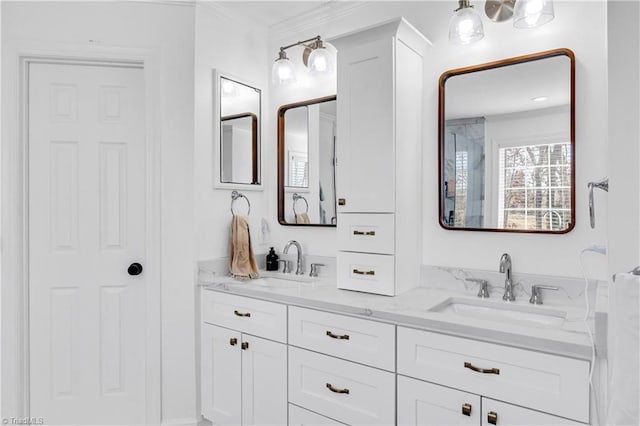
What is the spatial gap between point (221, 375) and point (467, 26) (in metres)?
2.17

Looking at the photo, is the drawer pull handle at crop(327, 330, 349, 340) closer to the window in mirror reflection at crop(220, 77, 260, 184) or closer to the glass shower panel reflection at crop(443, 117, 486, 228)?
the glass shower panel reflection at crop(443, 117, 486, 228)

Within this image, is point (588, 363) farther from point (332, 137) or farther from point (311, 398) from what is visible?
point (332, 137)

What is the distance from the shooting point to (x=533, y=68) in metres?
1.79

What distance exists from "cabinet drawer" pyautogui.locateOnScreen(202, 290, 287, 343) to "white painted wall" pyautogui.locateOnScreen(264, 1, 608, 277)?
0.65 metres

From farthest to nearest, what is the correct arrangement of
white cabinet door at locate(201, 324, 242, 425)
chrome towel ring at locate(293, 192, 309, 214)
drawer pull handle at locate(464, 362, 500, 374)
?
chrome towel ring at locate(293, 192, 309, 214) → white cabinet door at locate(201, 324, 242, 425) → drawer pull handle at locate(464, 362, 500, 374)

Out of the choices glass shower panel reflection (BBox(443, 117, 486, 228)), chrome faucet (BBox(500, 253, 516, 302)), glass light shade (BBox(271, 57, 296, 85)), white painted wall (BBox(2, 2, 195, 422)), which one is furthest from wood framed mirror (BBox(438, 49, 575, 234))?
white painted wall (BBox(2, 2, 195, 422))

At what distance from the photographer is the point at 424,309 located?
65.3 inches

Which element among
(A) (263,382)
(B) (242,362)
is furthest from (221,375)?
(A) (263,382)

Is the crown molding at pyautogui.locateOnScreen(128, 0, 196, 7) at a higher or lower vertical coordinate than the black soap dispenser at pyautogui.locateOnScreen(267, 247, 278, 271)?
higher

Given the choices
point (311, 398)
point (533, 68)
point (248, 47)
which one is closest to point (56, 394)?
point (311, 398)

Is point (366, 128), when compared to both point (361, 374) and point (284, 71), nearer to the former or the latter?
point (284, 71)

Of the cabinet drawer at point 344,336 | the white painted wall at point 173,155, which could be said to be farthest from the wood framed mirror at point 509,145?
the white painted wall at point 173,155

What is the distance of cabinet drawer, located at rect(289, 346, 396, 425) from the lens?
161cm

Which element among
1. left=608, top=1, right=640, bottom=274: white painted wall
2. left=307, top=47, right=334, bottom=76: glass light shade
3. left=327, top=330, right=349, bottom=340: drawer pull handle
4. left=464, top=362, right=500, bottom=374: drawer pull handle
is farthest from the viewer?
left=307, top=47, right=334, bottom=76: glass light shade
